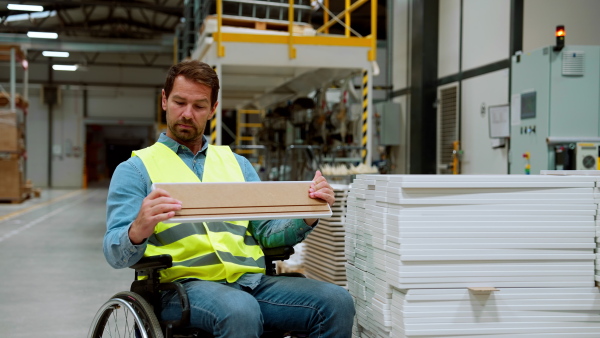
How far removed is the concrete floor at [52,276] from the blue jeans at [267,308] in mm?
2478

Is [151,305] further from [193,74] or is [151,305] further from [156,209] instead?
[193,74]

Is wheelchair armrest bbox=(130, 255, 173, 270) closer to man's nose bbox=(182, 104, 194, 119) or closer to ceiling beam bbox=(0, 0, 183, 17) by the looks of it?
man's nose bbox=(182, 104, 194, 119)

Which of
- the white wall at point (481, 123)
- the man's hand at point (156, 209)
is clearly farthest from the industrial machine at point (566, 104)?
the man's hand at point (156, 209)

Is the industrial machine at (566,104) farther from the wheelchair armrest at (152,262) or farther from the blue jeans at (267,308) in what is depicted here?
the wheelchair armrest at (152,262)

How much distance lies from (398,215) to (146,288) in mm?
980

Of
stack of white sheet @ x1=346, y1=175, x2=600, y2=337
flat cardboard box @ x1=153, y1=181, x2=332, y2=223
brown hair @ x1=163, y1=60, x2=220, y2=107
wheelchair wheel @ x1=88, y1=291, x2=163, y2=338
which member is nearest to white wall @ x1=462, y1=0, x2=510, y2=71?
stack of white sheet @ x1=346, y1=175, x2=600, y2=337

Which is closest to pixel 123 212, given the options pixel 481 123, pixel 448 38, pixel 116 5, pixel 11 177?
pixel 481 123

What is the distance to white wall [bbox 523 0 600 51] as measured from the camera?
8891 mm

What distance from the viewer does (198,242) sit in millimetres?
2344

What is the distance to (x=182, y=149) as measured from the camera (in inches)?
102

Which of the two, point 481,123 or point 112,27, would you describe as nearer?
point 481,123

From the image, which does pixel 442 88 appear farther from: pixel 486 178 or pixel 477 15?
pixel 486 178

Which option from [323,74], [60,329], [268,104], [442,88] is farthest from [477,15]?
[60,329]

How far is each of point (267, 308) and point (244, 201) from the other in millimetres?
466
